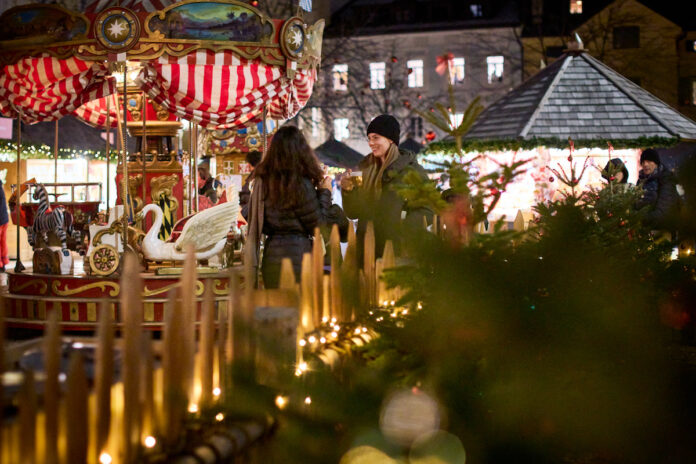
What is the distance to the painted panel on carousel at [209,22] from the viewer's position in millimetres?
8695

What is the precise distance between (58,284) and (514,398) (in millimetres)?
7380

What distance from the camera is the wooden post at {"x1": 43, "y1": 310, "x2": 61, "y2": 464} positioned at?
6.50ft

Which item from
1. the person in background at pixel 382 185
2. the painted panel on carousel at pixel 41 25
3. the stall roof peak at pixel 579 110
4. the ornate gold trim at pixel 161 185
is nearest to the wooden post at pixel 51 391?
the person in background at pixel 382 185

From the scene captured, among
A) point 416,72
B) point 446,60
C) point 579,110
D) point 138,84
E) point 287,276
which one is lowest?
point 287,276

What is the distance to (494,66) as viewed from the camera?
4691cm

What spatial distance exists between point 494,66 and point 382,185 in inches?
1681

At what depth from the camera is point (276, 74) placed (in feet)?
31.3

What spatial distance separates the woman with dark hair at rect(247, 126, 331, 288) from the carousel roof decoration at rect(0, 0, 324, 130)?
3.32 m

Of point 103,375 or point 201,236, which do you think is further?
point 201,236

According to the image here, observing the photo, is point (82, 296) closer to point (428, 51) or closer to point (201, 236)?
point (201, 236)

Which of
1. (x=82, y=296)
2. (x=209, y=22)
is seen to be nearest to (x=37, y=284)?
(x=82, y=296)

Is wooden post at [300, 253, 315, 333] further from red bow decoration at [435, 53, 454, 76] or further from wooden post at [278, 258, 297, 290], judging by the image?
red bow decoration at [435, 53, 454, 76]

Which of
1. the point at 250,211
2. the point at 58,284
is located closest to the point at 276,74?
the point at 58,284

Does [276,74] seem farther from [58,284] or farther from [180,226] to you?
[58,284]
